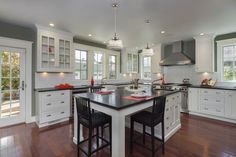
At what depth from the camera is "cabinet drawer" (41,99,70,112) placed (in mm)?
3498

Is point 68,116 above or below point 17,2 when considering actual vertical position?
below

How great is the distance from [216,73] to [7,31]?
21.1ft

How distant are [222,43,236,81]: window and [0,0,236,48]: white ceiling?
88 cm

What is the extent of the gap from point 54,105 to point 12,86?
1224 millimetres

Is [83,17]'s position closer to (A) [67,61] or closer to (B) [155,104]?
(A) [67,61]

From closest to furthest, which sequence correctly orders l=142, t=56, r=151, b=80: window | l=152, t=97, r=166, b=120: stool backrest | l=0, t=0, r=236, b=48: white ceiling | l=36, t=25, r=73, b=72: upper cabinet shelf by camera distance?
l=152, t=97, r=166, b=120: stool backrest
l=0, t=0, r=236, b=48: white ceiling
l=36, t=25, r=73, b=72: upper cabinet shelf
l=142, t=56, r=151, b=80: window

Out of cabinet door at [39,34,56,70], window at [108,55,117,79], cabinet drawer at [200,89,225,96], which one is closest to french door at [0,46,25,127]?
cabinet door at [39,34,56,70]

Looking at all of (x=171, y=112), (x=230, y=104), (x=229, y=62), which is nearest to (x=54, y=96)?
(x=171, y=112)

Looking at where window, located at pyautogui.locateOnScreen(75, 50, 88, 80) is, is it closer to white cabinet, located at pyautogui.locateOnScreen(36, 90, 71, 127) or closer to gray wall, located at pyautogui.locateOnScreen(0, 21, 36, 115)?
white cabinet, located at pyautogui.locateOnScreen(36, 90, 71, 127)

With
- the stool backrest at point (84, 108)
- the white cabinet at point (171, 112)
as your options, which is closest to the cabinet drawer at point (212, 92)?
the white cabinet at point (171, 112)

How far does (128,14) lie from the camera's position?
2.83 metres

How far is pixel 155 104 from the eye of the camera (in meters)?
2.09

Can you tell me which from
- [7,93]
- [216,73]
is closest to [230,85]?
[216,73]

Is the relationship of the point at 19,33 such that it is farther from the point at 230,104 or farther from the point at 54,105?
the point at 230,104
